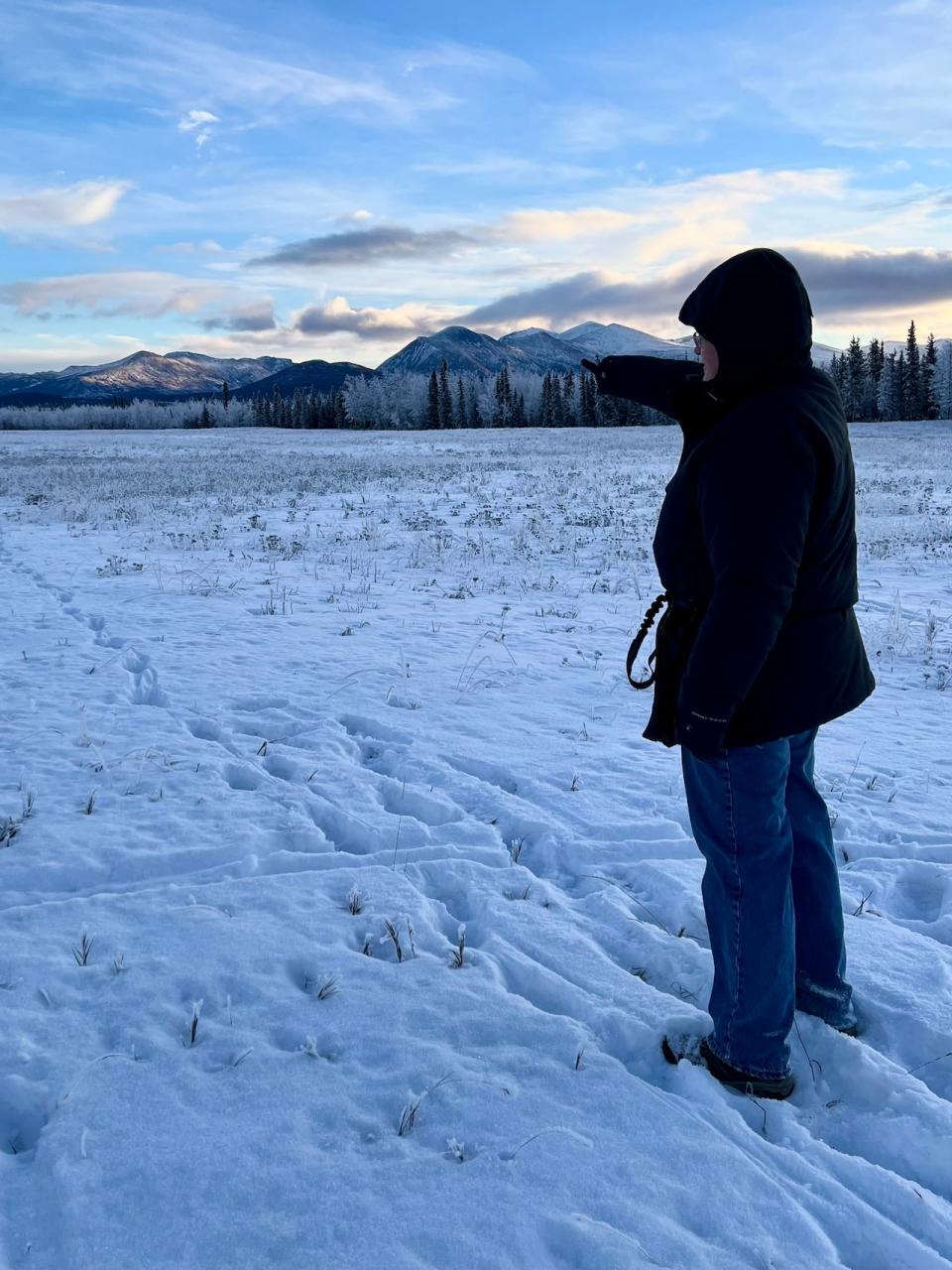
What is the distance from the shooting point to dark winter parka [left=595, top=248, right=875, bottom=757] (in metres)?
2.53

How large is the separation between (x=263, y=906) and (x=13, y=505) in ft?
69.3

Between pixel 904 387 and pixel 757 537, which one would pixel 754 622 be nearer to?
pixel 757 537

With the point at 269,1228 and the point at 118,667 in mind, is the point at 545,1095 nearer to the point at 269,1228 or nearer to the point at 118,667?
the point at 269,1228

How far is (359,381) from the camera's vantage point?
436ft

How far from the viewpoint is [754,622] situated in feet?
8.41

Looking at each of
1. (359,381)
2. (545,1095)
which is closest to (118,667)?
(545,1095)

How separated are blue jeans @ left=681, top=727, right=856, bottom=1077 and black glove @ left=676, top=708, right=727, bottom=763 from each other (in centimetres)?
12

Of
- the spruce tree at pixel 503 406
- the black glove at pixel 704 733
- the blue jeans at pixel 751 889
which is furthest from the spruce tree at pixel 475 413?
the black glove at pixel 704 733

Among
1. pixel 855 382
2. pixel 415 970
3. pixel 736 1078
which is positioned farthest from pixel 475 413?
pixel 736 1078

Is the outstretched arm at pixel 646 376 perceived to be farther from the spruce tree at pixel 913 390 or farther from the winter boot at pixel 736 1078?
the spruce tree at pixel 913 390

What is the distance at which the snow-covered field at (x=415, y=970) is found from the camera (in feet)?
8.10

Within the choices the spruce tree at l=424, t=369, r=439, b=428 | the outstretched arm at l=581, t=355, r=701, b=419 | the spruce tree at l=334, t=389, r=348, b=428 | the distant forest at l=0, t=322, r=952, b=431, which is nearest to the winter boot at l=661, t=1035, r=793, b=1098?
the outstretched arm at l=581, t=355, r=701, b=419

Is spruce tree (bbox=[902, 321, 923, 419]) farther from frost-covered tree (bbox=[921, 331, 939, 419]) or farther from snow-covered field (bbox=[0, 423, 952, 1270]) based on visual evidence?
snow-covered field (bbox=[0, 423, 952, 1270])

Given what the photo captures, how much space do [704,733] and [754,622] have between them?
389 millimetres
